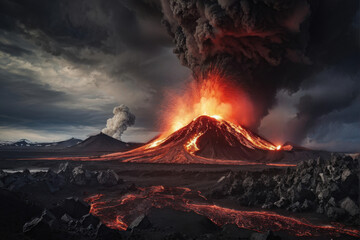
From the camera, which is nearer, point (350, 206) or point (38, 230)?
point (38, 230)

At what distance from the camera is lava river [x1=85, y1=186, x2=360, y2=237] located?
1126cm

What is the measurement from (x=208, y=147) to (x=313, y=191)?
43435 millimetres

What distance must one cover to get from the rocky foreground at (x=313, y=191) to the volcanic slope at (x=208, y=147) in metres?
29.7

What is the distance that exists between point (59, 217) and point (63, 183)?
28.0 ft

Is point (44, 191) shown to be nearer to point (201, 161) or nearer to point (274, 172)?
point (274, 172)

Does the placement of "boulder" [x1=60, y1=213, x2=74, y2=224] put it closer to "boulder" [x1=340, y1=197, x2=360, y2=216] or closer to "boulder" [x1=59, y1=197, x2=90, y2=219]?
"boulder" [x1=59, y1=197, x2=90, y2=219]

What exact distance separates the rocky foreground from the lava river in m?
1.33

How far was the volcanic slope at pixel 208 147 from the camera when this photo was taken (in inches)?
2007

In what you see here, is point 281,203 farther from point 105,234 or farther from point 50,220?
point 50,220

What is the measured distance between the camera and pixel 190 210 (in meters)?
14.2

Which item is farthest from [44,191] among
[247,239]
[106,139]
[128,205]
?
[106,139]

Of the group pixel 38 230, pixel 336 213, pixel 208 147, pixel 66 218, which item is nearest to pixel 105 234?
pixel 38 230

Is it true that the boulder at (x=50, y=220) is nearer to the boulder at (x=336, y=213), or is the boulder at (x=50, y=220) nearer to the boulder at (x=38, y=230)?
the boulder at (x=38, y=230)

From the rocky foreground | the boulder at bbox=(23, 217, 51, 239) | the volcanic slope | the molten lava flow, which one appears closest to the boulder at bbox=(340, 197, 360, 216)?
the rocky foreground
